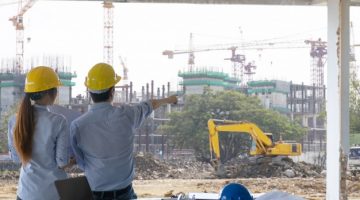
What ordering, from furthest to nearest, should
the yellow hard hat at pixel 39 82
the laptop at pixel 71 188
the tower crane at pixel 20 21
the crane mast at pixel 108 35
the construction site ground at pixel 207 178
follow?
the crane mast at pixel 108 35 → the tower crane at pixel 20 21 → the construction site ground at pixel 207 178 → the yellow hard hat at pixel 39 82 → the laptop at pixel 71 188

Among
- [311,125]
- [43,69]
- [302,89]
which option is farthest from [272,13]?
[43,69]

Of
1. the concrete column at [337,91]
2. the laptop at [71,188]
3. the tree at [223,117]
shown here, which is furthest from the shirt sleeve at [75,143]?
the tree at [223,117]

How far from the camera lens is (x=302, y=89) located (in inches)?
521

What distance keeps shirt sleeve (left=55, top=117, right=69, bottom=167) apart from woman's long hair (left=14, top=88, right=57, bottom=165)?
12 cm

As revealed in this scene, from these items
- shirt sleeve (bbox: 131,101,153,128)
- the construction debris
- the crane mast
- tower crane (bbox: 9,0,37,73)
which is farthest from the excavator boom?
shirt sleeve (bbox: 131,101,153,128)

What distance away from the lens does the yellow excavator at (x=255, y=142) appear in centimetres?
1206

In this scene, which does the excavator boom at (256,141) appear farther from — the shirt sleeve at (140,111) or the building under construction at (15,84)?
the shirt sleeve at (140,111)

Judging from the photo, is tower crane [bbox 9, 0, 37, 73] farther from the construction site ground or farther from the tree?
the tree

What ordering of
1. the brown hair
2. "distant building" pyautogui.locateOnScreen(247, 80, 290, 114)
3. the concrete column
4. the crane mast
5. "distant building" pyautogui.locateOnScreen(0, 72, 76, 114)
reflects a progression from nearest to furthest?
the brown hair < the concrete column < "distant building" pyautogui.locateOnScreen(0, 72, 76, 114) < the crane mast < "distant building" pyautogui.locateOnScreen(247, 80, 290, 114)

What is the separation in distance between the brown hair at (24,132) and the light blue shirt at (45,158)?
0.08 ft

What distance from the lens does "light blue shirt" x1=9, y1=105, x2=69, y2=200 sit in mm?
2594

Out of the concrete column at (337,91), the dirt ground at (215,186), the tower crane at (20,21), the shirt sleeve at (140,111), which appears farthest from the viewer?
the tower crane at (20,21)

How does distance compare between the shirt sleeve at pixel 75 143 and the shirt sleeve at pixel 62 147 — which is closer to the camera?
the shirt sleeve at pixel 62 147

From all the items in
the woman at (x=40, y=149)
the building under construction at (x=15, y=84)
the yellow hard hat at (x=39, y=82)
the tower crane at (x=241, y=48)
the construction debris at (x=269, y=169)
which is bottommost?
the construction debris at (x=269, y=169)
